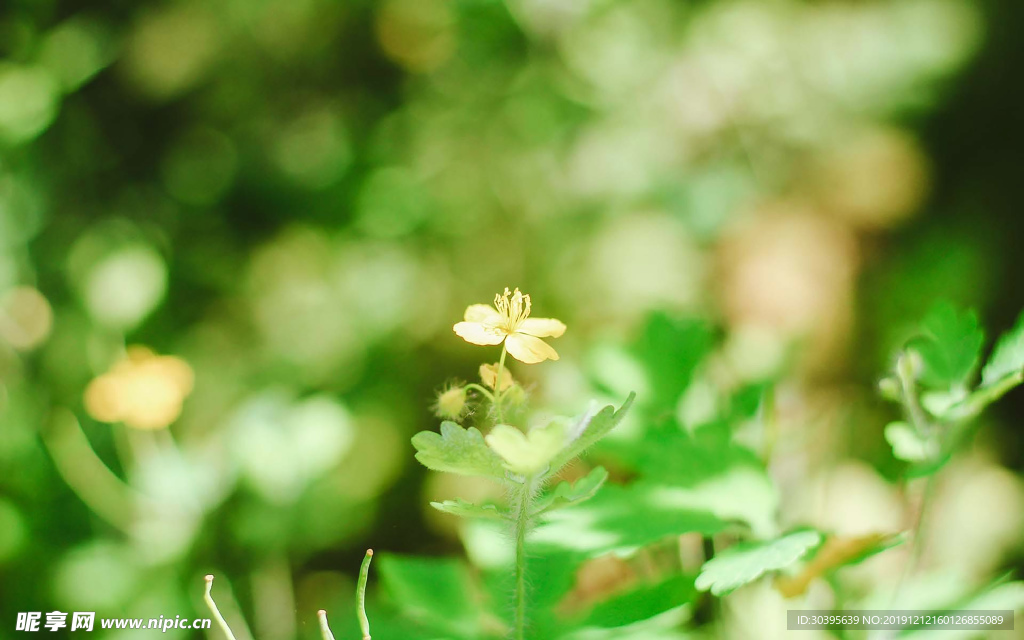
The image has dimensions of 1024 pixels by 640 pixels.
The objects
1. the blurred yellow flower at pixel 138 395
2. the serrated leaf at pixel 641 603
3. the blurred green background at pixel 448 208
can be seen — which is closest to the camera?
the serrated leaf at pixel 641 603

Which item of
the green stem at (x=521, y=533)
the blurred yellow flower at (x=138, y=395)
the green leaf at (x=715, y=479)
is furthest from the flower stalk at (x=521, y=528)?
the blurred yellow flower at (x=138, y=395)

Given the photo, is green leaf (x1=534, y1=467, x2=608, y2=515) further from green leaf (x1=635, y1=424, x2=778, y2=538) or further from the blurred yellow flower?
the blurred yellow flower

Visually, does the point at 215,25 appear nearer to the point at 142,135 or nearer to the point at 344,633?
the point at 142,135

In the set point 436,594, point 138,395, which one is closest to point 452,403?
point 436,594

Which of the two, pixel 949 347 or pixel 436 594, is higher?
pixel 949 347

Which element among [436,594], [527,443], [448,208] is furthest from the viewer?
[448,208]

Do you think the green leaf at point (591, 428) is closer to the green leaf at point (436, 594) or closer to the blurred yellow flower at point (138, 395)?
the green leaf at point (436, 594)

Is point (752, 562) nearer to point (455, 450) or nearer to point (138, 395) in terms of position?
point (455, 450)
